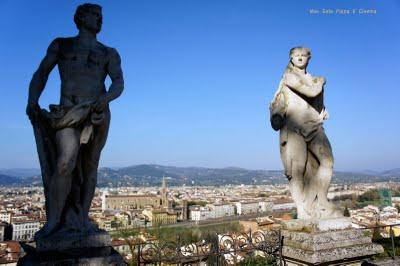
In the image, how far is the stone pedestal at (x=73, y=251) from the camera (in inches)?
117

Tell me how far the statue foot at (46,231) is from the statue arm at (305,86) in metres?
3.23

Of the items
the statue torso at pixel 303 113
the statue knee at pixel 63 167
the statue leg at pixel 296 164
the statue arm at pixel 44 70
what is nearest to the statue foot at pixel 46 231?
the statue knee at pixel 63 167

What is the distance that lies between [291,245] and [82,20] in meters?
3.55

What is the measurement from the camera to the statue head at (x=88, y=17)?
3830 mm

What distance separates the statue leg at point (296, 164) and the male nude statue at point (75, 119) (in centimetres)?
220

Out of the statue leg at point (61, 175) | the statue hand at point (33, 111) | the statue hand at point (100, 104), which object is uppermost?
the statue hand at point (100, 104)

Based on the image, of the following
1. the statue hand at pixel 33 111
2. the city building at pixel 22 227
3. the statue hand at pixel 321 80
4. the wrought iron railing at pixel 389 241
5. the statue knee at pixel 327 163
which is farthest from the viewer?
the city building at pixel 22 227

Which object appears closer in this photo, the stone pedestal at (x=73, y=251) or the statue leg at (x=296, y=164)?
the stone pedestal at (x=73, y=251)

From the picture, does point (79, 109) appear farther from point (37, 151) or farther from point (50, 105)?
point (37, 151)

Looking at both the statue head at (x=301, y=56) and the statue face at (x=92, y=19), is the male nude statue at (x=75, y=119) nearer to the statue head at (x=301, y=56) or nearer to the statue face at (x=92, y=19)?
the statue face at (x=92, y=19)

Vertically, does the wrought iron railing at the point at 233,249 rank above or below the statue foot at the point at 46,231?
below

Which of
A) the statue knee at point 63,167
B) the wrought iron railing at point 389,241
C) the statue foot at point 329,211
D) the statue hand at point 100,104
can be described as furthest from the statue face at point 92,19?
the wrought iron railing at point 389,241

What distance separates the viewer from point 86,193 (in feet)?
11.6

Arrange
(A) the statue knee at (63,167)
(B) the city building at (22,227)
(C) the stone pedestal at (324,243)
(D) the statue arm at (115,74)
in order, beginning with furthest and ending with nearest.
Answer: (B) the city building at (22,227)
(C) the stone pedestal at (324,243)
(D) the statue arm at (115,74)
(A) the statue knee at (63,167)
